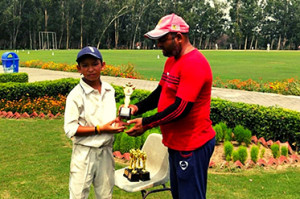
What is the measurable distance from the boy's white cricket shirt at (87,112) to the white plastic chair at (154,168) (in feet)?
2.88

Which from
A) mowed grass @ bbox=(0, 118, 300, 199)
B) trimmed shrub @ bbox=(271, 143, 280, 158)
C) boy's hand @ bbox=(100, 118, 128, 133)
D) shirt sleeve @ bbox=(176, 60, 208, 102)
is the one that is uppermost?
shirt sleeve @ bbox=(176, 60, 208, 102)

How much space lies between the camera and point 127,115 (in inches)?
88.3

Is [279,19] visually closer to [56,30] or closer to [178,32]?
[56,30]

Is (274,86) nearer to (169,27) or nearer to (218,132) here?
(218,132)

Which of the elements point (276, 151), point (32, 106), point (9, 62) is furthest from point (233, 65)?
point (276, 151)

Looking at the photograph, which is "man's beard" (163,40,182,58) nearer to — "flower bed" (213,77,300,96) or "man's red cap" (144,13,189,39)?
"man's red cap" (144,13,189,39)

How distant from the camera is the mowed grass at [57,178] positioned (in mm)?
3805

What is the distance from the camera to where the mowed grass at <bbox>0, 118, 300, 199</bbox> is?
3.80m

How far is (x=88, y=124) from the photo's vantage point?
90.3 inches

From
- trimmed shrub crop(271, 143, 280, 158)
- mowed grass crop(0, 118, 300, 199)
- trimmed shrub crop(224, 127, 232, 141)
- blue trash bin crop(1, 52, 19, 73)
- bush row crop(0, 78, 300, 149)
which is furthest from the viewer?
blue trash bin crop(1, 52, 19, 73)

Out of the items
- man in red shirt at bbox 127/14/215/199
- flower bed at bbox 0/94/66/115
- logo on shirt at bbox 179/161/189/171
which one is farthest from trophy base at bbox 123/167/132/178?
flower bed at bbox 0/94/66/115

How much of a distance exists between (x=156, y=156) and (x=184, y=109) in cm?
145

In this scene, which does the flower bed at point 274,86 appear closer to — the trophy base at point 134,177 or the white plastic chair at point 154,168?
the white plastic chair at point 154,168

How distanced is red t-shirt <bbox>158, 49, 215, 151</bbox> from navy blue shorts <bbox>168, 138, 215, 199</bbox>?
0.17 feet
